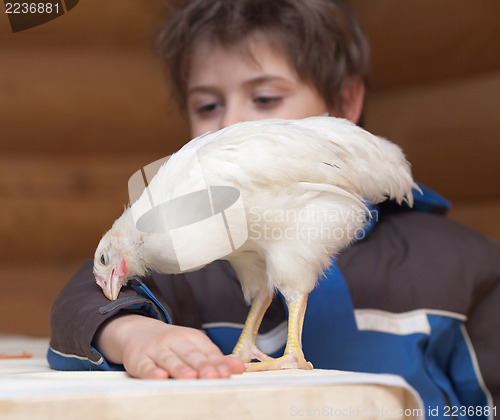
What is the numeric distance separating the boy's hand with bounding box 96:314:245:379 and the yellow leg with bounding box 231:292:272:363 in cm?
17

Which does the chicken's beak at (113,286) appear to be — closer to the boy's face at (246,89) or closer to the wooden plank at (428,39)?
the boy's face at (246,89)

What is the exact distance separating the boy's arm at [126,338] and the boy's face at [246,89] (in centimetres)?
54

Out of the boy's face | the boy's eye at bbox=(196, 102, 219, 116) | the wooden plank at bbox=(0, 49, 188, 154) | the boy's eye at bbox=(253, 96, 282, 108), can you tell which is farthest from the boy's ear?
the wooden plank at bbox=(0, 49, 188, 154)

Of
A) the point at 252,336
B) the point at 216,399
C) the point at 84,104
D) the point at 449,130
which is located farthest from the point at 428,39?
the point at 216,399

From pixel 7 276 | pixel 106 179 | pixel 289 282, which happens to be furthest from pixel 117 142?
pixel 289 282

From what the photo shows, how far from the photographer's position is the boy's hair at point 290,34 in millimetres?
1447

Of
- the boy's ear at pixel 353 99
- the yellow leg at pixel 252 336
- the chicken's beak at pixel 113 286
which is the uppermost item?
the boy's ear at pixel 353 99

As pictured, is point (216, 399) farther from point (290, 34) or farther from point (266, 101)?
point (290, 34)

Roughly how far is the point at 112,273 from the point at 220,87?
26.3 inches

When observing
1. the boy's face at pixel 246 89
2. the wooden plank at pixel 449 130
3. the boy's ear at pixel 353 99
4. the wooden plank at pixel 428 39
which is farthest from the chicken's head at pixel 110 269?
the wooden plank at pixel 428 39

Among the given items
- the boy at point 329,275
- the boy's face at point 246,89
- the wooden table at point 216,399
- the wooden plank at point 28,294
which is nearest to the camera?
the wooden table at point 216,399

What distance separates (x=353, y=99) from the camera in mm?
1610

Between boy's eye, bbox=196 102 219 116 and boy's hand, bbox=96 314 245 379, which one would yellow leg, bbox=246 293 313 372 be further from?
boy's eye, bbox=196 102 219 116

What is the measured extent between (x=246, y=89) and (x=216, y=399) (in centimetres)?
96
